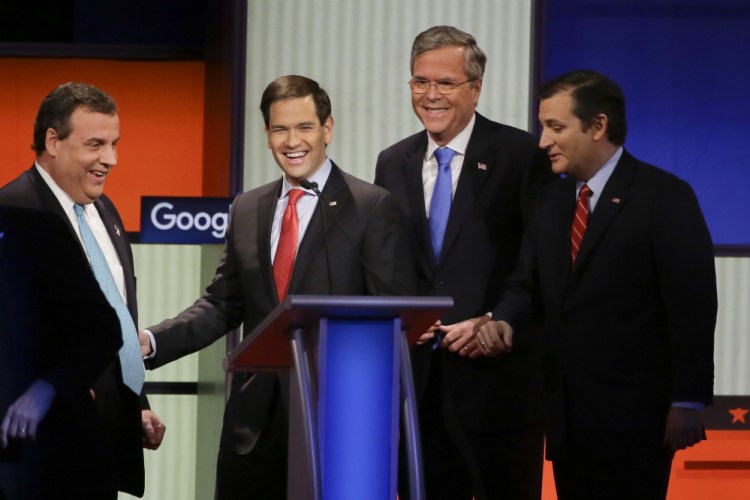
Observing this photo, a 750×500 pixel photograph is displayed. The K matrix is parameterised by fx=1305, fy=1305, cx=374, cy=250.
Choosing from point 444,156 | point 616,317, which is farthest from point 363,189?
point 616,317

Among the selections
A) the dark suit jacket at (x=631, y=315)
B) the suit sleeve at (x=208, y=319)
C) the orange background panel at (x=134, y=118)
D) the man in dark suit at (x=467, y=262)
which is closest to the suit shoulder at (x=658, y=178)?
the dark suit jacket at (x=631, y=315)

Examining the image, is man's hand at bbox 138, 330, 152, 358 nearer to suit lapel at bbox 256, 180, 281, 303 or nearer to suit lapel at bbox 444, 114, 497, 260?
suit lapel at bbox 256, 180, 281, 303

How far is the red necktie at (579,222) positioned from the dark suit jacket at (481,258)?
270mm

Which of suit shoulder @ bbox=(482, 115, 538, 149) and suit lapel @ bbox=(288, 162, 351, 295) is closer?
suit lapel @ bbox=(288, 162, 351, 295)

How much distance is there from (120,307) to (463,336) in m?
0.92

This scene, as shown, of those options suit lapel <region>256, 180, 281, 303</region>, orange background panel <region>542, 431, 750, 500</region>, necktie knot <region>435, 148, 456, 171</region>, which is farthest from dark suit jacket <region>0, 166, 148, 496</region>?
orange background panel <region>542, 431, 750, 500</region>

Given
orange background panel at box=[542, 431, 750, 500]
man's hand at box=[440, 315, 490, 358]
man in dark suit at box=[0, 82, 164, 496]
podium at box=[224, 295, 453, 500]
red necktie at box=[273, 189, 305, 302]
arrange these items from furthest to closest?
orange background panel at box=[542, 431, 750, 500] < man's hand at box=[440, 315, 490, 358] < red necktie at box=[273, 189, 305, 302] < man in dark suit at box=[0, 82, 164, 496] < podium at box=[224, 295, 453, 500]

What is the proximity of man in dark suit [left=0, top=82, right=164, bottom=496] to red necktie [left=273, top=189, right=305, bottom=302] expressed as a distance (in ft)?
1.33

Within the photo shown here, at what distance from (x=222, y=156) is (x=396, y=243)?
5.51ft

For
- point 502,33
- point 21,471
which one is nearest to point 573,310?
point 21,471

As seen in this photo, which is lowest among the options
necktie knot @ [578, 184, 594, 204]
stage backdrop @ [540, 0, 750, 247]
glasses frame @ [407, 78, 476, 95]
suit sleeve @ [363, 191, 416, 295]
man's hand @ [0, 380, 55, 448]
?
man's hand @ [0, 380, 55, 448]

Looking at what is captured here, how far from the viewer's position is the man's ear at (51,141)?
11.3ft

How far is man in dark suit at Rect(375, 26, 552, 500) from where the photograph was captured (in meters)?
3.71

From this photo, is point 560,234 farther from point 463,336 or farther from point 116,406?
point 116,406
